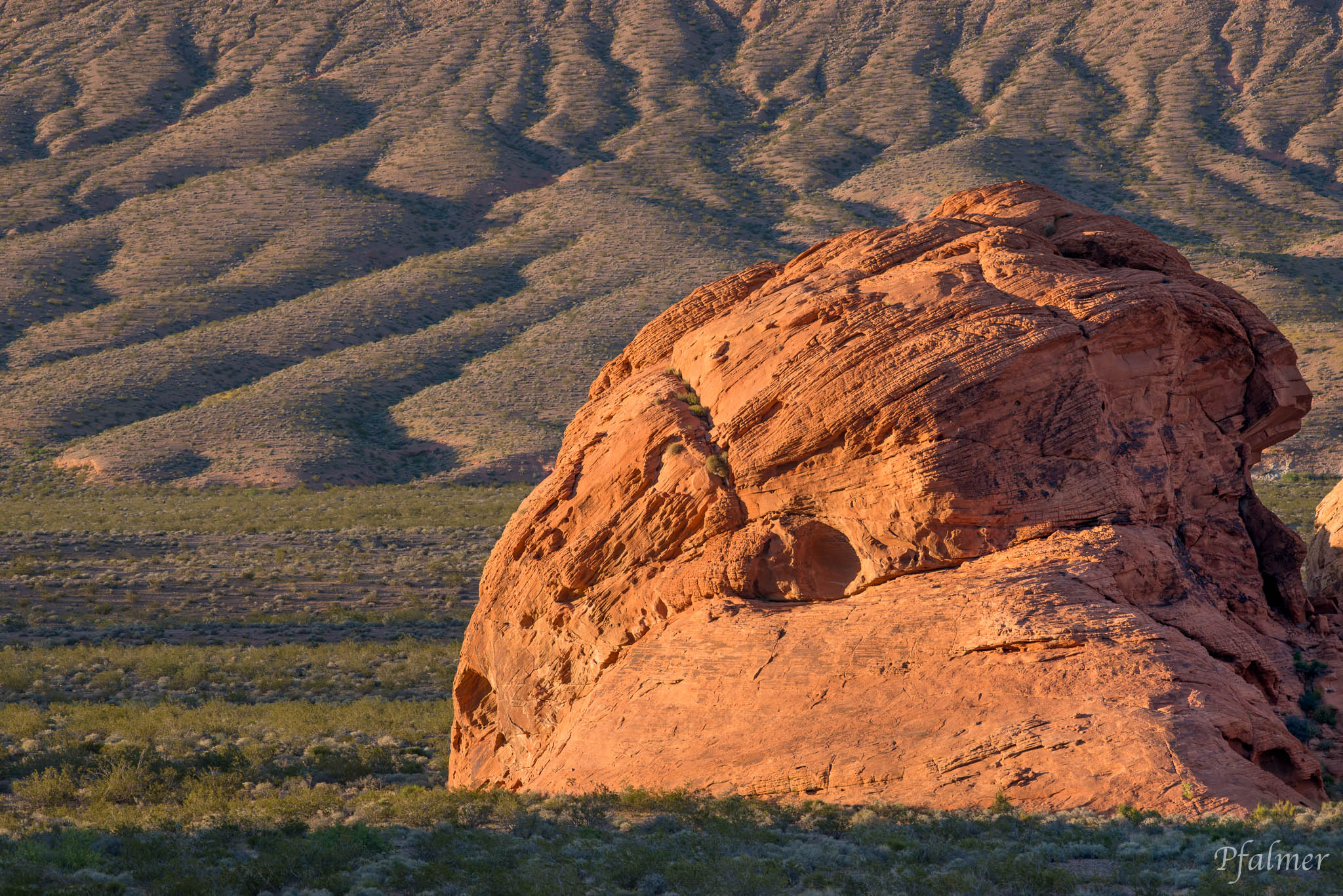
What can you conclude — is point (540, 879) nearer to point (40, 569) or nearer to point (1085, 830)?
point (1085, 830)

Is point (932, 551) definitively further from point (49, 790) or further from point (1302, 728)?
point (49, 790)

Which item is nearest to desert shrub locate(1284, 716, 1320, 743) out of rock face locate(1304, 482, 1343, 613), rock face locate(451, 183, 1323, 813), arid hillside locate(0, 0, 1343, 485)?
rock face locate(451, 183, 1323, 813)

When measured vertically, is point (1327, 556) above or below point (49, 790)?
below

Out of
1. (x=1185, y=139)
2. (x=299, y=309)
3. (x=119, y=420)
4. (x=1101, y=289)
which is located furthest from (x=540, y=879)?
(x=1185, y=139)

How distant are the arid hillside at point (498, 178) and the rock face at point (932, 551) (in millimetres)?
37423

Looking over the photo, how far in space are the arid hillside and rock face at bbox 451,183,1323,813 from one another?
37.4 meters

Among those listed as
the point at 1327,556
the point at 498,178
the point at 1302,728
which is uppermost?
the point at 1302,728

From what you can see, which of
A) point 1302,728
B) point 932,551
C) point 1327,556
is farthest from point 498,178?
point 1302,728

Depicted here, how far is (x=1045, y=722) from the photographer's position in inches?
409

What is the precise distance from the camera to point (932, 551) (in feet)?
39.8

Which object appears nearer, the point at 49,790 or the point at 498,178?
the point at 49,790

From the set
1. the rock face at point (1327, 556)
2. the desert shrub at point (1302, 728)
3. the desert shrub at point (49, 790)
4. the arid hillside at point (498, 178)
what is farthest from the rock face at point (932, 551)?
the arid hillside at point (498, 178)

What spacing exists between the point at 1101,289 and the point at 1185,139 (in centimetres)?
8290

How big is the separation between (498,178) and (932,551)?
79.6 meters
